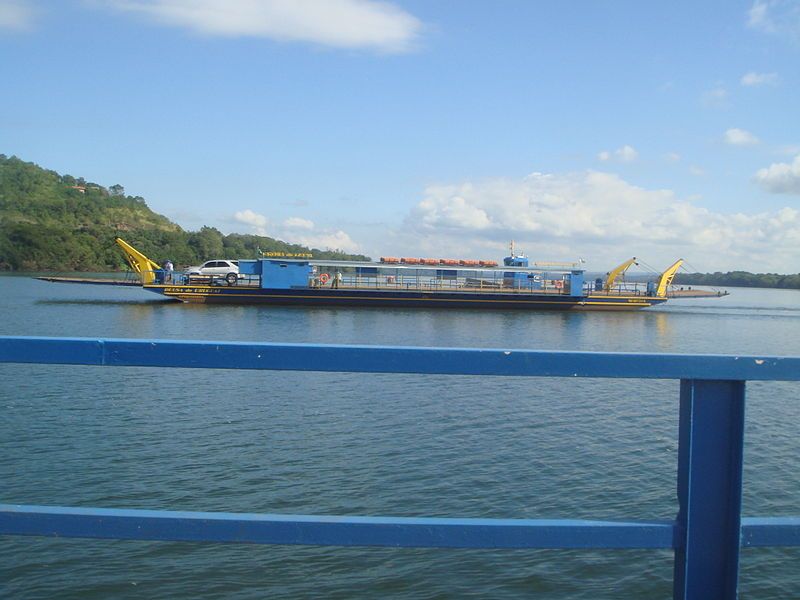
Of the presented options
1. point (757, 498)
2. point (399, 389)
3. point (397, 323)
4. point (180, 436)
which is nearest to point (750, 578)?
point (757, 498)

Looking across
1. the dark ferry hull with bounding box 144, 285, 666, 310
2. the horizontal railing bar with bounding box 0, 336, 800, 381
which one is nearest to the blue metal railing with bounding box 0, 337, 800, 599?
the horizontal railing bar with bounding box 0, 336, 800, 381

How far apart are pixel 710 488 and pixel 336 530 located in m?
1.16

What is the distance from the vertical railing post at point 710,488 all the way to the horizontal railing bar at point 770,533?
58mm

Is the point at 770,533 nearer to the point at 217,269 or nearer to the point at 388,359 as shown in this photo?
the point at 388,359

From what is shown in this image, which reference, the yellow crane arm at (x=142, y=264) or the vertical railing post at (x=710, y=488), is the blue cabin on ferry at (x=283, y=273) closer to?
the yellow crane arm at (x=142, y=264)

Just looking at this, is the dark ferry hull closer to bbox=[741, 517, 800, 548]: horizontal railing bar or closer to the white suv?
the white suv

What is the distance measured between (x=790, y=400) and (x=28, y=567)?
12.8 meters

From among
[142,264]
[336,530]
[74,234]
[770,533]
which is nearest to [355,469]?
[336,530]

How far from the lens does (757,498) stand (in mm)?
7570

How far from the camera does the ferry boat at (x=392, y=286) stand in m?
46.8

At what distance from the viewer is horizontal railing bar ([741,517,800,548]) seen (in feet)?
7.28

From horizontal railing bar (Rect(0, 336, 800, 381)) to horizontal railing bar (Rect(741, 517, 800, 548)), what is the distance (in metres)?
0.46

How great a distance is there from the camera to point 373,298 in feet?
156

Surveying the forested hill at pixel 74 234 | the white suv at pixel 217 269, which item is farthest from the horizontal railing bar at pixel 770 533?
the forested hill at pixel 74 234
